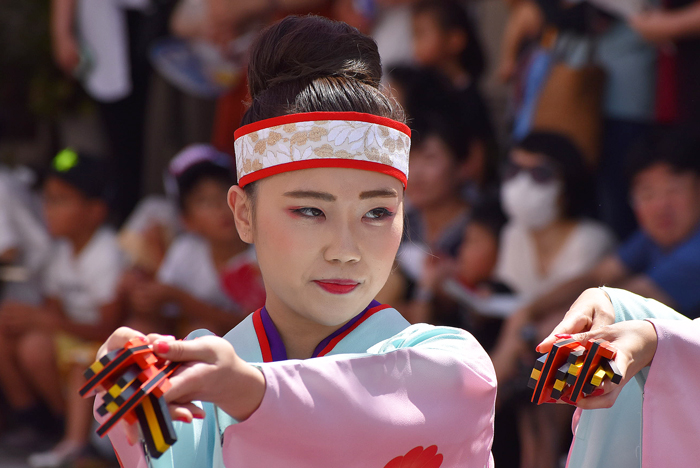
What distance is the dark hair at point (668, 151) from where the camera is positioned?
274 cm

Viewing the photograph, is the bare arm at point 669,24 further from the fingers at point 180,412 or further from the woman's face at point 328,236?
the fingers at point 180,412

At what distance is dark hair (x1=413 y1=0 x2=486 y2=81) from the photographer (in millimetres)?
3521

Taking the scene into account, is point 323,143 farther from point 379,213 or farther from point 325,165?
point 379,213

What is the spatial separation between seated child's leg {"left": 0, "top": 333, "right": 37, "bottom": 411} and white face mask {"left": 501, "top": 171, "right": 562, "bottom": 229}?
3185 mm

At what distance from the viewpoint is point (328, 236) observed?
1274 mm

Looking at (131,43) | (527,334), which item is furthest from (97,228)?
(527,334)

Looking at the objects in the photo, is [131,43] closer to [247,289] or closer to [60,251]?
[60,251]

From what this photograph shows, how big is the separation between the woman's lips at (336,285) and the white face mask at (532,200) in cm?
197

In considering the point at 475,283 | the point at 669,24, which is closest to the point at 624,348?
the point at 669,24

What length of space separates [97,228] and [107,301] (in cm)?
48

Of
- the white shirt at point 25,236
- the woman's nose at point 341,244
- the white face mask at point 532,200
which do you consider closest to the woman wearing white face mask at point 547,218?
the white face mask at point 532,200

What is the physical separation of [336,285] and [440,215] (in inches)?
89.2

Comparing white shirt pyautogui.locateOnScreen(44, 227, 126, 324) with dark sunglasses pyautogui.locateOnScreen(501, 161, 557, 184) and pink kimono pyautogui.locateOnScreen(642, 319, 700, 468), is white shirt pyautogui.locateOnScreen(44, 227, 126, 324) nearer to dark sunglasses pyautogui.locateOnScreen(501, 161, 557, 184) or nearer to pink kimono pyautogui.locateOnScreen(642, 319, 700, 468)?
dark sunglasses pyautogui.locateOnScreen(501, 161, 557, 184)

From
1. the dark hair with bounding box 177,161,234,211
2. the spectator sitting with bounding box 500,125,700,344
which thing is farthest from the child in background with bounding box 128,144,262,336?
the spectator sitting with bounding box 500,125,700,344
